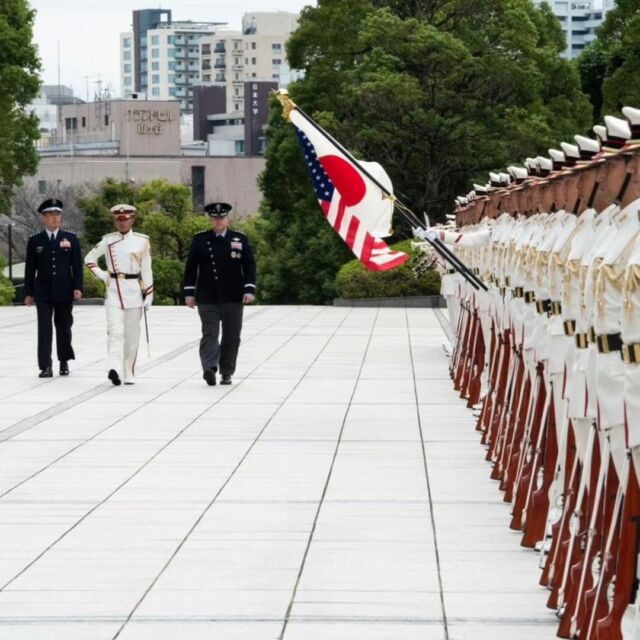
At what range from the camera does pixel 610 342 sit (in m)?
5.88

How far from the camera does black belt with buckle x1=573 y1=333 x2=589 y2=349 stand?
6.45 meters

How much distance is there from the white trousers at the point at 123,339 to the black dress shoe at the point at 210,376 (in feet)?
2.66

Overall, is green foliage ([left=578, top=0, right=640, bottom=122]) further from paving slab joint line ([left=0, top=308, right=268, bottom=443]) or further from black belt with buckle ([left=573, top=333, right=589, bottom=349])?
black belt with buckle ([left=573, top=333, right=589, bottom=349])

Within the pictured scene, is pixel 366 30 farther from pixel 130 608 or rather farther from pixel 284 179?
pixel 130 608

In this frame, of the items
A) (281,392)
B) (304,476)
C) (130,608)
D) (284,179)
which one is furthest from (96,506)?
(284,179)

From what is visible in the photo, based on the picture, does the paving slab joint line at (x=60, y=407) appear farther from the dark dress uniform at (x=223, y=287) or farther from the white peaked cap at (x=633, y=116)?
the white peaked cap at (x=633, y=116)

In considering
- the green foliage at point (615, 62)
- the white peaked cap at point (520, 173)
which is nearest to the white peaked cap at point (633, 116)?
the white peaked cap at point (520, 173)

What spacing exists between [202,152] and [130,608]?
512 ft

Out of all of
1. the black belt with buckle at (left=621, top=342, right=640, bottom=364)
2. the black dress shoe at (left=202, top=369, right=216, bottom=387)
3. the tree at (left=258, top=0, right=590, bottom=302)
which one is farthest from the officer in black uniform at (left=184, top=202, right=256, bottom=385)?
the tree at (left=258, top=0, right=590, bottom=302)

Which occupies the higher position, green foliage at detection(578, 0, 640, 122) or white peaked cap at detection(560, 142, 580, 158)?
green foliage at detection(578, 0, 640, 122)

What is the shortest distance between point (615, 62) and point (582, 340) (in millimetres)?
50135

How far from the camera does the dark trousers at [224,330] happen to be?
17672mm

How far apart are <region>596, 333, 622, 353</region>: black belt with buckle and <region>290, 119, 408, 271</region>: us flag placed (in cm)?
802

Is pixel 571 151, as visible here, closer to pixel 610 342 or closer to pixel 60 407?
pixel 610 342
